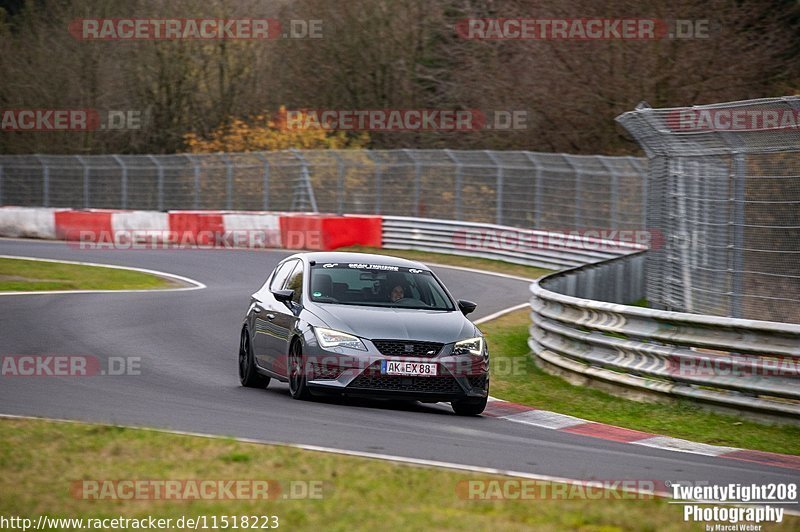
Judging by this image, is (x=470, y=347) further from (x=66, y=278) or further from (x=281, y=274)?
(x=66, y=278)

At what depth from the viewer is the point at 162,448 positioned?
8023mm

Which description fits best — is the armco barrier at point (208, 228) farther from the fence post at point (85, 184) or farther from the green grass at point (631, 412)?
the green grass at point (631, 412)

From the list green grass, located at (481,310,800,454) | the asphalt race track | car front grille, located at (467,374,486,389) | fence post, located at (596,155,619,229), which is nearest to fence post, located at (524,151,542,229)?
fence post, located at (596,155,619,229)

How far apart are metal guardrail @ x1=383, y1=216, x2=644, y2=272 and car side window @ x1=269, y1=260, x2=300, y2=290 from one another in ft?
47.2

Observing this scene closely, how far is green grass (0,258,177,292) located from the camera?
23.5 metres

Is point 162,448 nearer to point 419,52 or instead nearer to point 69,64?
point 419,52

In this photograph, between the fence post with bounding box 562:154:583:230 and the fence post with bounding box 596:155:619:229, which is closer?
the fence post with bounding box 596:155:619:229

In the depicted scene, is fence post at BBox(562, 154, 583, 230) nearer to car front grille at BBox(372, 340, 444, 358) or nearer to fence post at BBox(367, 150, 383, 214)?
fence post at BBox(367, 150, 383, 214)

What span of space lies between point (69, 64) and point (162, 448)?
4731 centimetres

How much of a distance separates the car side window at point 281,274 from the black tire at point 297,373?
1.49 meters

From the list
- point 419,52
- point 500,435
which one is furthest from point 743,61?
point 500,435

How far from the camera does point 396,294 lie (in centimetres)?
1221

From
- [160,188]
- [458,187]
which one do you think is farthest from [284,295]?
[160,188]

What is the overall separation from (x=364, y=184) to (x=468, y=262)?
609cm
